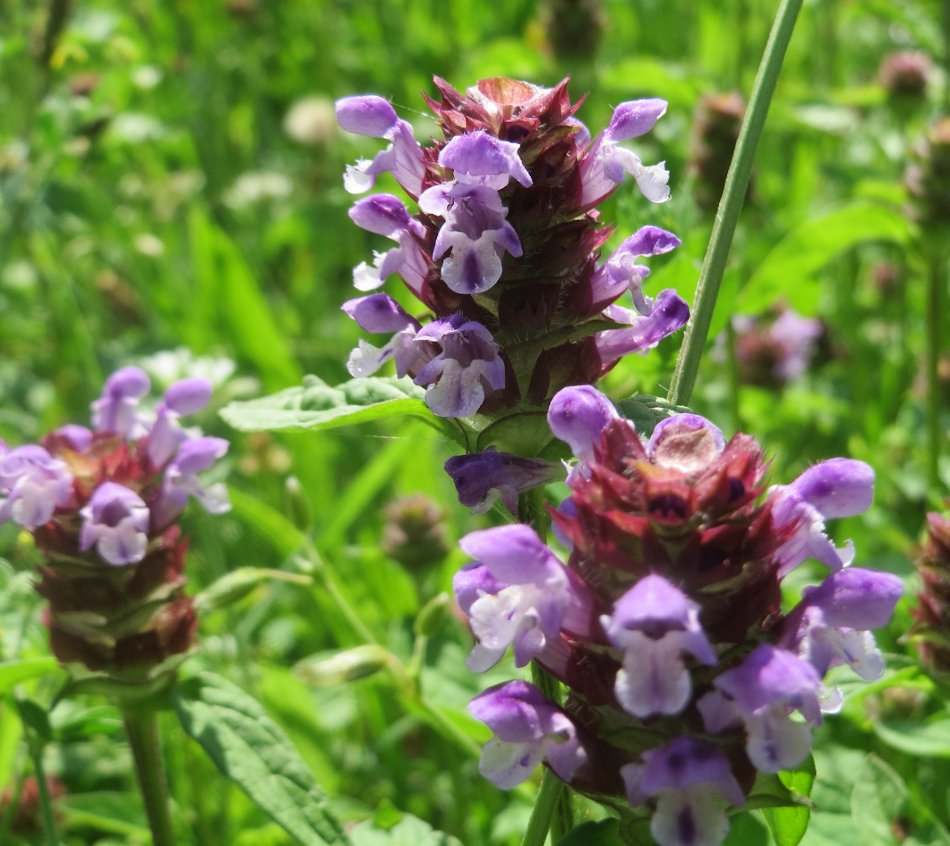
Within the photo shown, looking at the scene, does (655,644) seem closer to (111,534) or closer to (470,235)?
(470,235)

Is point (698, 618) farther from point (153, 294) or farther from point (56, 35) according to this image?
point (153, 294)

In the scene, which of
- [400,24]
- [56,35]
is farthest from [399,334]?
[400,24]

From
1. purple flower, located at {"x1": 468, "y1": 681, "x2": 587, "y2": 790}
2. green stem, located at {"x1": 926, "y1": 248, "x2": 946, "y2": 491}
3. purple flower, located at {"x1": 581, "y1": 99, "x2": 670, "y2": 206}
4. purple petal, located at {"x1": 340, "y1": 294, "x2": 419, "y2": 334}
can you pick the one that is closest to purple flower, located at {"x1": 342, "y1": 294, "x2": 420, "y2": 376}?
purple petal, located at {"x1": 340, "y1": 294, "x2": 419, "y2": 334}

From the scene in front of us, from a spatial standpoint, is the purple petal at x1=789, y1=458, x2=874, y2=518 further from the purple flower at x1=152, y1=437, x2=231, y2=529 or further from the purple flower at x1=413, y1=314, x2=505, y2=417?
the purple flower at x1=152, y1=437, x2=231, y2=529

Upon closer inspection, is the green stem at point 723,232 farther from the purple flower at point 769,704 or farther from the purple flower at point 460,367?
the purple flower at point 769,704

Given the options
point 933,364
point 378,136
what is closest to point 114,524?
point 378,136

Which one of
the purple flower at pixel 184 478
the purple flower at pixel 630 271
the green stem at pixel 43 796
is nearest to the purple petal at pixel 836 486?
the purple flower at pixel 630 271
